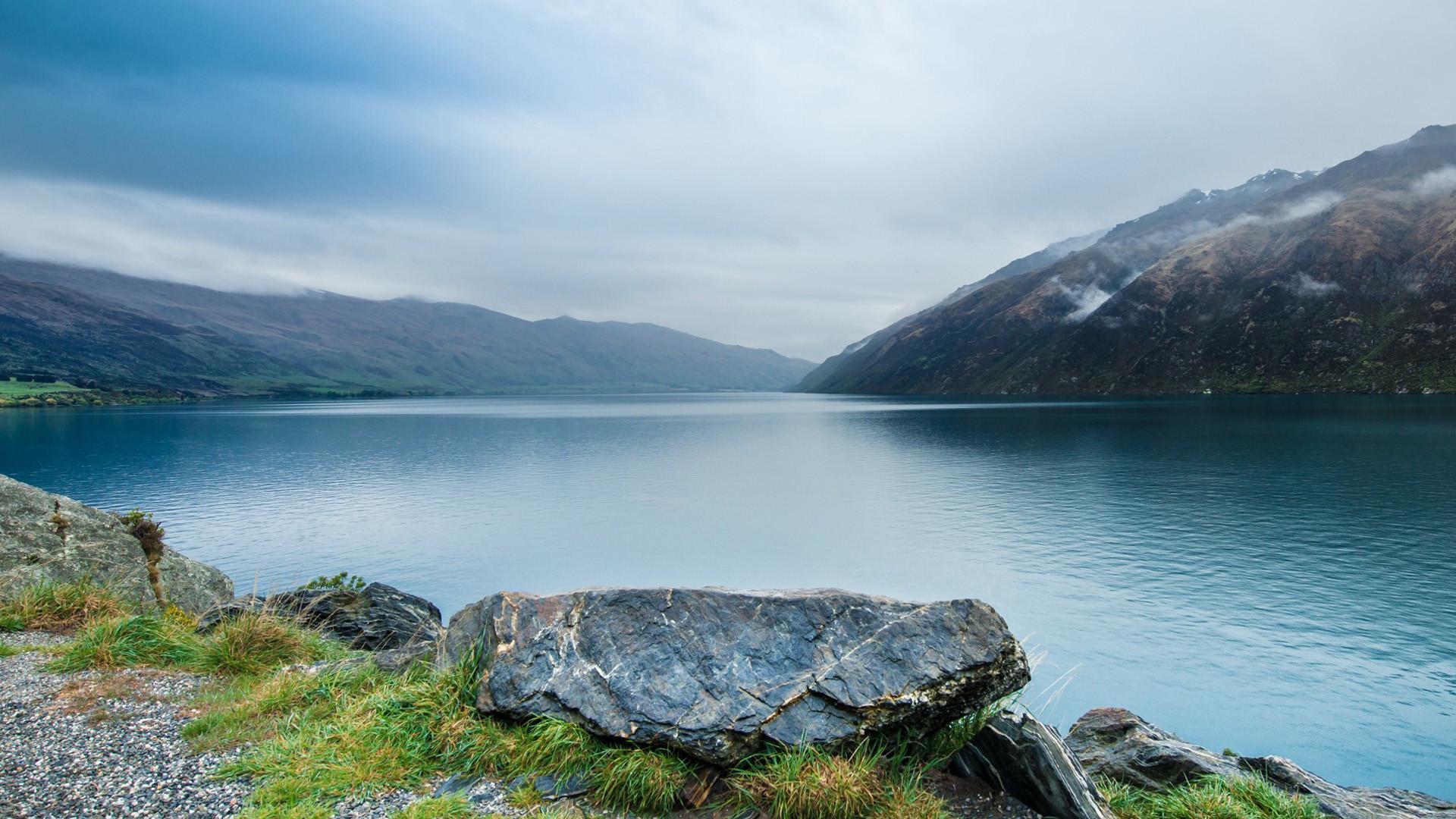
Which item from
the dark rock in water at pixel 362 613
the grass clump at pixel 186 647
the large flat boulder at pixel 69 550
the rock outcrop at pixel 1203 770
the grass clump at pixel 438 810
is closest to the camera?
the grass clump at pixel 438 810

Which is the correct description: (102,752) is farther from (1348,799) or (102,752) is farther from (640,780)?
(1348,799)

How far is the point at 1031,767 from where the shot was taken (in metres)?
9.28

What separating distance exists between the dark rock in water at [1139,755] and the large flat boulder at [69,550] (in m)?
22.9

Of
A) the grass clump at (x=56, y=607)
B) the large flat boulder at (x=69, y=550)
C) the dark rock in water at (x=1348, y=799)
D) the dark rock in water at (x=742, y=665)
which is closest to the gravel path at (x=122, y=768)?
the dark rock in water at (x=742, y=665)

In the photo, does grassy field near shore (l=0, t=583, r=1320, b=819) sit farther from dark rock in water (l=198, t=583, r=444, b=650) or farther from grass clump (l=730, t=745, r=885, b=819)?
dark rock in water (l=198, t=583, r=444, b=650)

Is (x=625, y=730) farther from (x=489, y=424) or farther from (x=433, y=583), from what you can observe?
(x=489, y=424)

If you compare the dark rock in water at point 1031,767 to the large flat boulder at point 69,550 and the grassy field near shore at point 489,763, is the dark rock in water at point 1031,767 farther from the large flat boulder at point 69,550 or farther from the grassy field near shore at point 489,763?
the large flat boulder at point 69,550

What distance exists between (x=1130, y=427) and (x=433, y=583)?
418ft

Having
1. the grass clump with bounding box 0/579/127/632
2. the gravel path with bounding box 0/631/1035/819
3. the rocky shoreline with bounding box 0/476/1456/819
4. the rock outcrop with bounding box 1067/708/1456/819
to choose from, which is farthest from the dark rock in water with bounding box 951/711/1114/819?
the grass clump with bounding box 0/579/127/632

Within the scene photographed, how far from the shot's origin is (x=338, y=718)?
10117mm

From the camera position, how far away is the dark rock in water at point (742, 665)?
9188 mm

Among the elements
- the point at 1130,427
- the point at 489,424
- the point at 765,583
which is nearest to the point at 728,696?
the point at 765,583

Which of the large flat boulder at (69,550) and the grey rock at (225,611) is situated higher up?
the large flat boulder at (69,550)

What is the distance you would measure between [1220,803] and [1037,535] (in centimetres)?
4460
